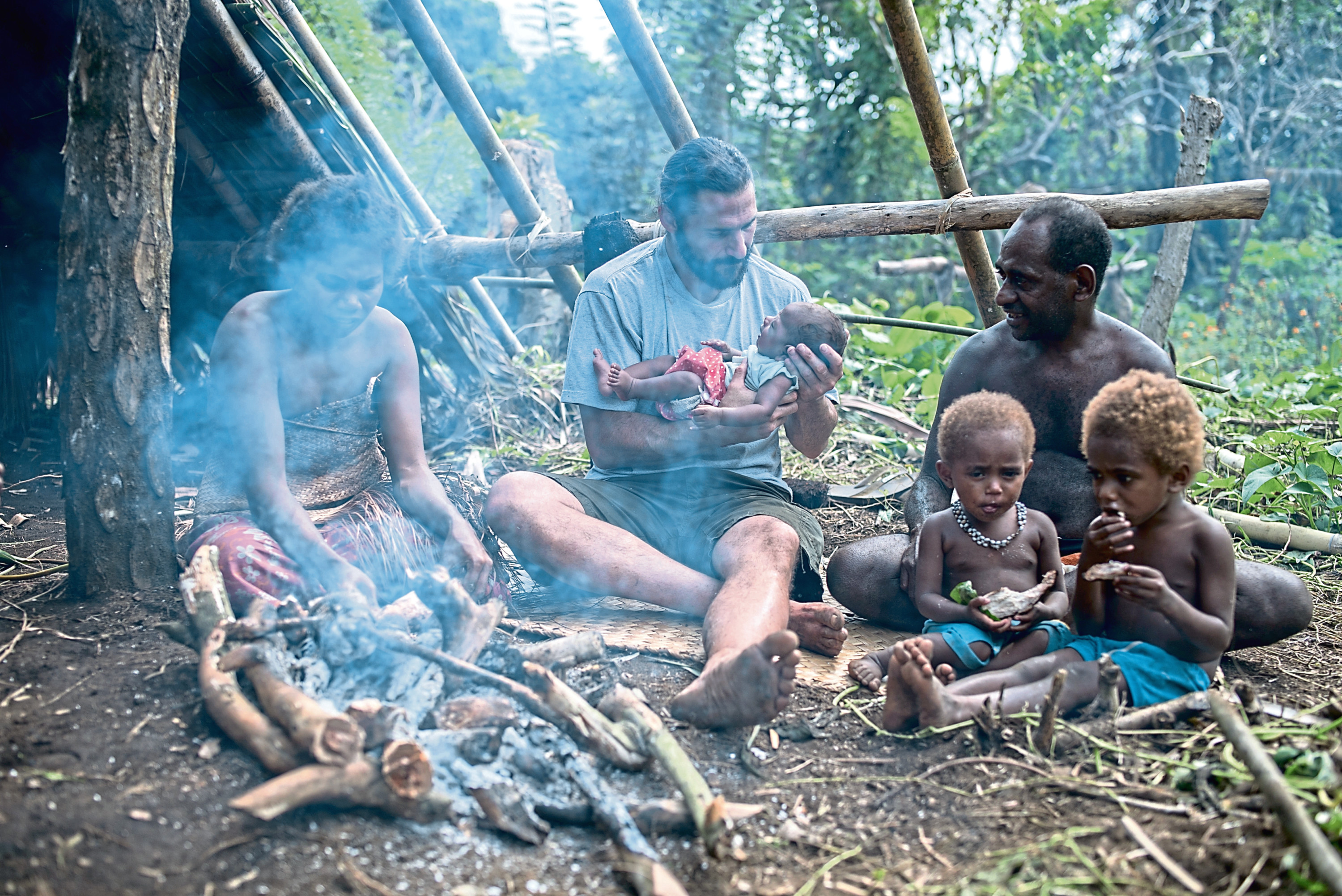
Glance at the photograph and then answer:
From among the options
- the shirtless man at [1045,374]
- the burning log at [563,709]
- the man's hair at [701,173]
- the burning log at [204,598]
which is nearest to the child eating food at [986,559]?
the shirtless man at [1045,374]

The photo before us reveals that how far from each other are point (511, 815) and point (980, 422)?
5.12 ft

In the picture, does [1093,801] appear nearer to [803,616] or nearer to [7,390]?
[803,616]

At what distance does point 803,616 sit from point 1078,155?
1125 cm

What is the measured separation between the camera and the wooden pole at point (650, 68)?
3.96 metres

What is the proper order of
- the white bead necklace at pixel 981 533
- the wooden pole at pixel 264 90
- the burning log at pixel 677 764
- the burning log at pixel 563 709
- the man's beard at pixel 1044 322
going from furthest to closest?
the wooden pole at pixel 264 90, the man's beard at pixel 1044 322, the white bead necklace at pixel 981 533, the burning log at pixel 563 709, the burning log at pixel 677 764

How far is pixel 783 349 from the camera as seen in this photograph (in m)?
3.25

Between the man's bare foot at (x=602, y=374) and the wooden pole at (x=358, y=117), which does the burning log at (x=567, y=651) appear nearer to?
the man's bare foot at (x=602, y=374)

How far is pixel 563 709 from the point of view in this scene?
6.73 feet

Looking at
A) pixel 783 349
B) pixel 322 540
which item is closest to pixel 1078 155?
pixel 783 349

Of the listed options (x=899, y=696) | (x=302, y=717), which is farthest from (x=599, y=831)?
(x=899, y=696)

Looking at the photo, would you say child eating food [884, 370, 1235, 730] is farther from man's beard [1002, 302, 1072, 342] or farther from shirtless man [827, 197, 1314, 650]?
man's beard [1002, 302, 1072, 342]

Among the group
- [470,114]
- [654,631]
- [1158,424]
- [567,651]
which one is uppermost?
[470,114]

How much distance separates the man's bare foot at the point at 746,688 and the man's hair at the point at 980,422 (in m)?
0.78

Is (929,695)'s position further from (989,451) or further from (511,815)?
(511,815)
